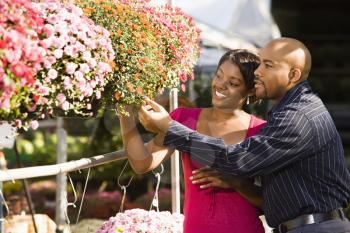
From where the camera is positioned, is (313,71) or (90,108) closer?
(90,108)

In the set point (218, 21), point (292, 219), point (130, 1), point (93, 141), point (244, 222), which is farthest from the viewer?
point (218, 21)

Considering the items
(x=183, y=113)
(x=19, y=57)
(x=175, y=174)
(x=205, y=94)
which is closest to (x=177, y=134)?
(x=183, y=113)

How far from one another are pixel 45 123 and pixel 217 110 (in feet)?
40.3

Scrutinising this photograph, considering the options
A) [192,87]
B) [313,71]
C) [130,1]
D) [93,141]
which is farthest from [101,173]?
[313,71]

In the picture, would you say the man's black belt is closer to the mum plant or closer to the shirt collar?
the shirt collar

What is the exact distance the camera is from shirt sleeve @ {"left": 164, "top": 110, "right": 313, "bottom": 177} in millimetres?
2992

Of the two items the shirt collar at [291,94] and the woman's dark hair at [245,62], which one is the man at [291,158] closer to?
the shirt collar at [291,94]

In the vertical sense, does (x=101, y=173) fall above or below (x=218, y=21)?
below

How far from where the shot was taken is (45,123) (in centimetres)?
1543

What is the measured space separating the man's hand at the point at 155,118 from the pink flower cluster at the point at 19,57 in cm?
61

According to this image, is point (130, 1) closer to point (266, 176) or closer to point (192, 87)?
point (266, 176)

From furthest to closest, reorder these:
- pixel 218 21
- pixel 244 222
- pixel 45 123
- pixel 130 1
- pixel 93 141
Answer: pixel 45 123 < pixel 218 21 < pixel 93 141 < pixel 130 1 < pixel 244 222

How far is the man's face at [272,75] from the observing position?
314 cm

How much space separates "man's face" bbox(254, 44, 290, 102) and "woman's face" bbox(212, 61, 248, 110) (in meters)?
0.14
